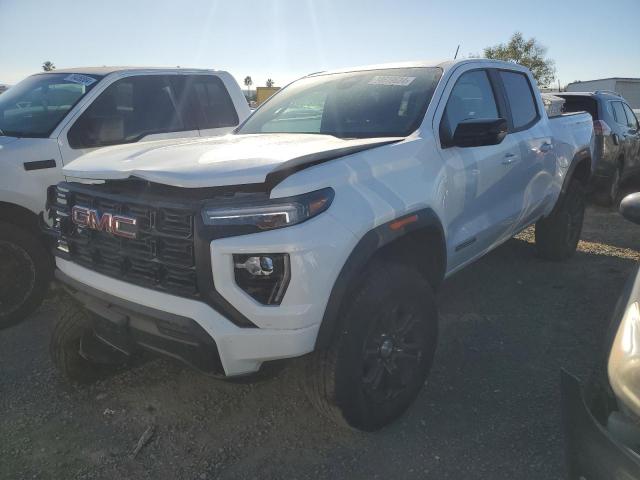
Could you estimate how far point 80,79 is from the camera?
437 centimetres

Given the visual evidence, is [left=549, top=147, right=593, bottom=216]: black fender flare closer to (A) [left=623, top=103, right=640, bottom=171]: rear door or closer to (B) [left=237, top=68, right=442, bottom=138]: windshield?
(B) [left=237, top=68, right=442, bottom=138]: windshield

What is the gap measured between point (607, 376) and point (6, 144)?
13.3ft

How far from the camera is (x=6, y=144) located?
382 centimetres

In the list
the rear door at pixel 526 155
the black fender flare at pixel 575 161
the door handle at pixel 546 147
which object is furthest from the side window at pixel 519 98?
the black fender flare at pixel 575 161

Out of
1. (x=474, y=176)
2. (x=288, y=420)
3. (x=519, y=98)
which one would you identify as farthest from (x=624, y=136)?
(x=288, y=420)

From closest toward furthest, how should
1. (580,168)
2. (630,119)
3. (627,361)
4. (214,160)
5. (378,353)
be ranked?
1. (627,361)
2. (214,160)
3. (378,353)
4. (580,168)
5. (630,119)

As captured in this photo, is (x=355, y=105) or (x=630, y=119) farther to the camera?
(x=630, y=119)

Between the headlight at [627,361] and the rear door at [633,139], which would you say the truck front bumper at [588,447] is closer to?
the headlight at [627,361]

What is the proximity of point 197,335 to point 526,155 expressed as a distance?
3037 millimetres

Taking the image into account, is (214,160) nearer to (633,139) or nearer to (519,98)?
(519,98)

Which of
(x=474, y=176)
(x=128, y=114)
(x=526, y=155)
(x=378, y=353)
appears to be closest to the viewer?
(x=378, y=353)

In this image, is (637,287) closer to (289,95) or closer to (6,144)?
(289,95)

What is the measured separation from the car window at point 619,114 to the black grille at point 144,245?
8201 millimetres

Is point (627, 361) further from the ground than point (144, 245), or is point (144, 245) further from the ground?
point (144, 245)
